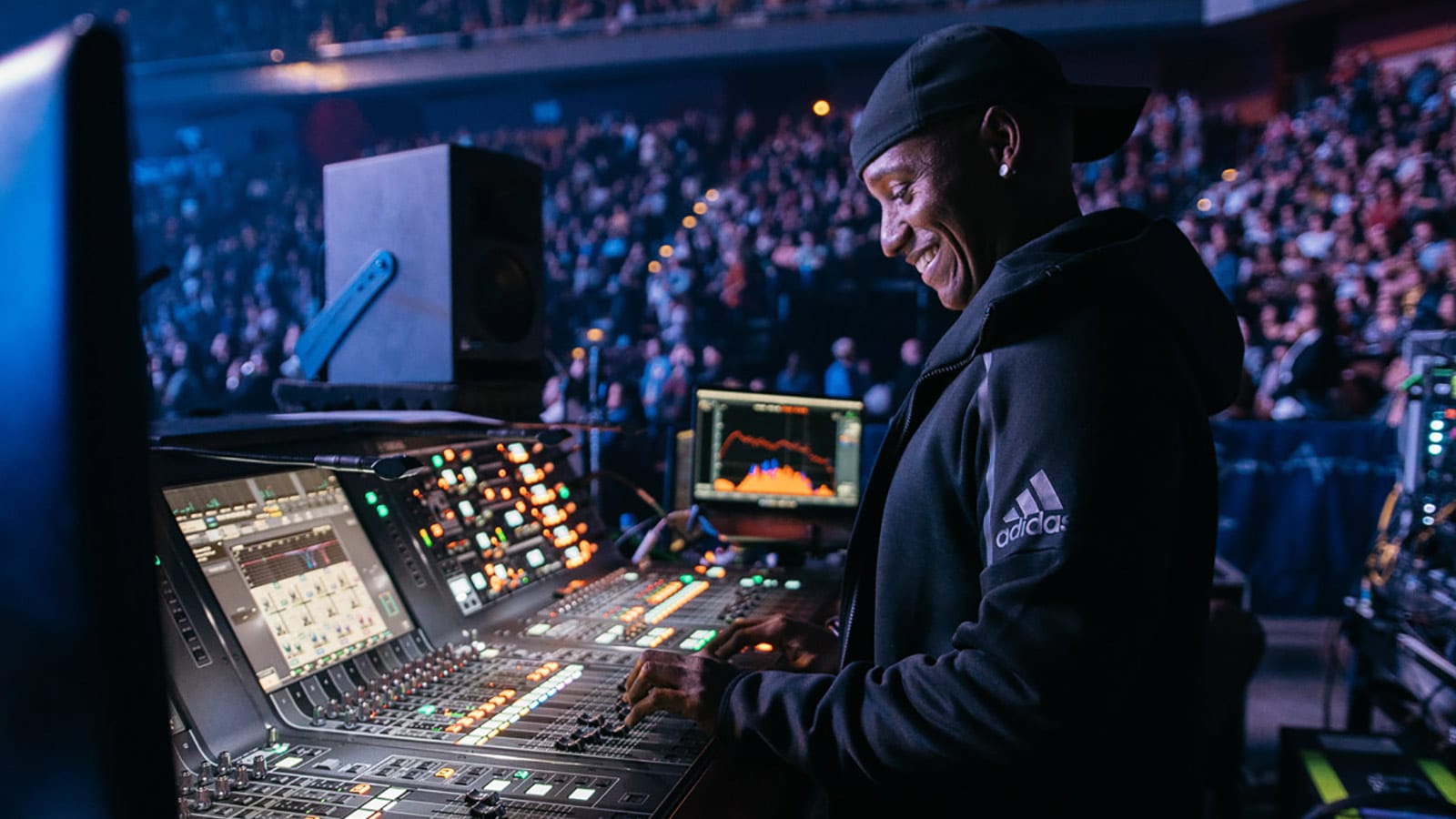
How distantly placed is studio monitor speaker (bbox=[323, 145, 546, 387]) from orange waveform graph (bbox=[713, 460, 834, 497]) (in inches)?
32.6

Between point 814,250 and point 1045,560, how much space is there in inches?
351

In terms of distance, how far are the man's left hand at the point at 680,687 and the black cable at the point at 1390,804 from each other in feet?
5.62

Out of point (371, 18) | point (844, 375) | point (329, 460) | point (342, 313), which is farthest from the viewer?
point (371, 18)

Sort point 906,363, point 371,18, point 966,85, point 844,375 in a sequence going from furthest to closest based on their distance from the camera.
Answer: point 371,18
point 906,363
point 844,375
point 966,85

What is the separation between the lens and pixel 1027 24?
34.9ft

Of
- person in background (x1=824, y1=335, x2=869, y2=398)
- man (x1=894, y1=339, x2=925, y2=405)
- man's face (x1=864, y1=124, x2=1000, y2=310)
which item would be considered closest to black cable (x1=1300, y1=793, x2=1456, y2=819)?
man's face (x1=864, y1=124, x2=1000, y2=310)

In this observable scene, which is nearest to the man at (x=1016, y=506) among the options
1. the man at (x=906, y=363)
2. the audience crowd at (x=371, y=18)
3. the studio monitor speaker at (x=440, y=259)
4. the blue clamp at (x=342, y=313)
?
the studio monitor speaker at (x=440, y=259)

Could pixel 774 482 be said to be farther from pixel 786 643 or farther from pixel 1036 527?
pixel 1036 527

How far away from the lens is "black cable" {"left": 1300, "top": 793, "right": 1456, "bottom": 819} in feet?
6.95

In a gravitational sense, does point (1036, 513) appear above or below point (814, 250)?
below

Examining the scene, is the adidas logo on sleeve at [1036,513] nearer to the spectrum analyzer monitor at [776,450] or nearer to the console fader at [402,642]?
the console fader at [402,642]

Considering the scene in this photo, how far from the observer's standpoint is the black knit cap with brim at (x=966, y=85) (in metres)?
1.09

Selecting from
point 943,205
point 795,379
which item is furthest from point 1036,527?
point 795,379

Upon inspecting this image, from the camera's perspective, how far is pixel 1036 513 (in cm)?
89
